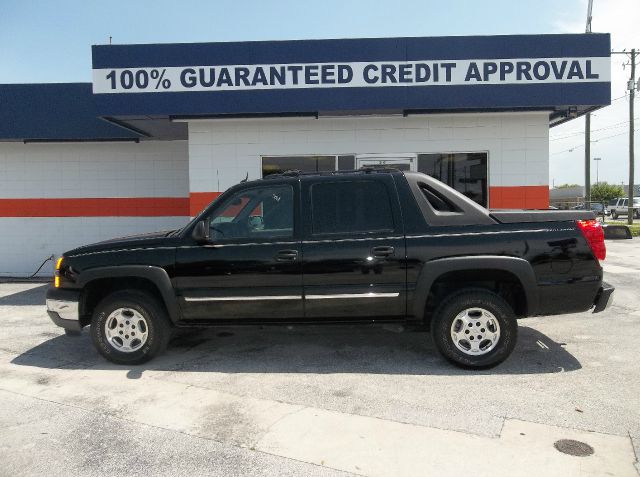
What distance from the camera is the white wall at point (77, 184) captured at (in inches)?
451

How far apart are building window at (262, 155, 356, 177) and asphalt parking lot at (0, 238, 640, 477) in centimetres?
382

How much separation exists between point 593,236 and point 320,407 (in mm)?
2939

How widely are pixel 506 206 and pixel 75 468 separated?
7.80m

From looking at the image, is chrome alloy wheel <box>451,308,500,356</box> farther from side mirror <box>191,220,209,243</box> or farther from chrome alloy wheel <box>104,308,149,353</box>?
chrome alloy wheel <box>104,308,149,353</box>

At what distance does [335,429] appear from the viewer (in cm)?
373

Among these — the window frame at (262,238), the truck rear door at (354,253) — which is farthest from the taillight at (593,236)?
the window frame at (262,238)

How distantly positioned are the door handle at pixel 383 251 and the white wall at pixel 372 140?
4.64 meters

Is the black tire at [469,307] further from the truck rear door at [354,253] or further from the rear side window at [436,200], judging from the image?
the rear side window at [436,200]

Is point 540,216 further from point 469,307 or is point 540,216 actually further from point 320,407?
point 320,407

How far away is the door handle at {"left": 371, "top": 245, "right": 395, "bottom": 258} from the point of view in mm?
4809

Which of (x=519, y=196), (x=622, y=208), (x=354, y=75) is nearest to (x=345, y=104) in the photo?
(x=354, y=75)

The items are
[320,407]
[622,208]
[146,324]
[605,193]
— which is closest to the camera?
[320,407]

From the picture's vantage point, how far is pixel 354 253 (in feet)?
15.9

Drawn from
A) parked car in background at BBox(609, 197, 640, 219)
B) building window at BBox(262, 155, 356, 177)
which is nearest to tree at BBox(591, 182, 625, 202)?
parked car in background at BBox(609, 197, 640, 219)
